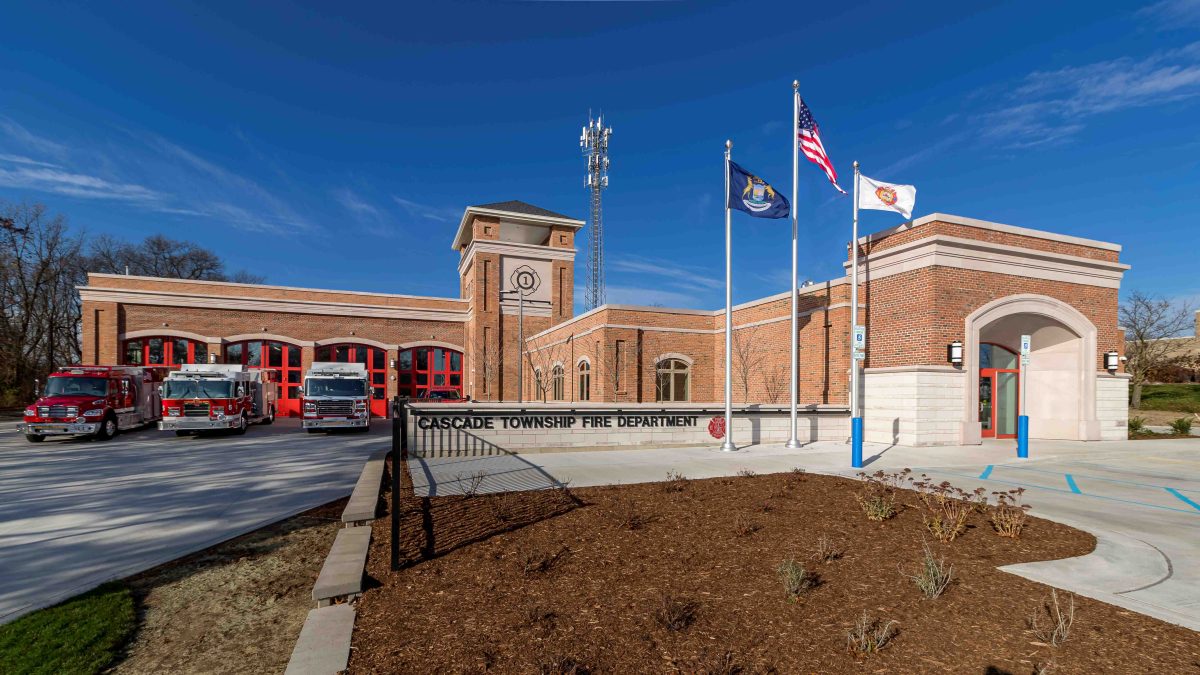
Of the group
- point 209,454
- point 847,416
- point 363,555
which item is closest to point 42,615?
point 363,555

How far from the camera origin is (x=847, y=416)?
18.8 meters

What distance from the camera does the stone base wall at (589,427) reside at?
14.5 meters

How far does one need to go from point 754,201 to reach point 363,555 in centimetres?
1419

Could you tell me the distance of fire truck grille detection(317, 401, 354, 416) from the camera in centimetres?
2205

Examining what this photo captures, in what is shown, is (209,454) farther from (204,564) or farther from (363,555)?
(363,555)

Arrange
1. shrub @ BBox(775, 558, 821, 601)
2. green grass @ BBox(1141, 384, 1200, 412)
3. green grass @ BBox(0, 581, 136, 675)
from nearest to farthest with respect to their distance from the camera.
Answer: green grass @ BBox(0, 581, 136, 675), shrub @ BBox(775, 558, 821, 601), green grass @ BBox(1141, 384, 1200, 412)

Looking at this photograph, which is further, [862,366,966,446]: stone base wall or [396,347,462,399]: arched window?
[396,347,462,399]: arched window

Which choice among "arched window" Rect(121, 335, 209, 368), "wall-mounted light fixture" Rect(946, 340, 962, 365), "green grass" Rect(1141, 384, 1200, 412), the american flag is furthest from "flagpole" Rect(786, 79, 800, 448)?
"green grass" Rect(1141, 384, 1200, 412)

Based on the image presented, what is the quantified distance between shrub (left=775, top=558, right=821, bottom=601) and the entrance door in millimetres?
18909

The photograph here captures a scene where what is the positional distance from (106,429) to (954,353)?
97.0ft

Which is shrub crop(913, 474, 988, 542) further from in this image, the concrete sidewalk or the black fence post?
the black fence post

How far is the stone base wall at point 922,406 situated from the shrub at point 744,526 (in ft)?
40.1

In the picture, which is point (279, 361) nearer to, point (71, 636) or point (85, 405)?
point (85, 405)

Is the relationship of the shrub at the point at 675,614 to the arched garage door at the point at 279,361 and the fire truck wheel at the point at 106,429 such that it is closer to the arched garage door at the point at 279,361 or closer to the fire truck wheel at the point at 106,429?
the fire truck wheel at the point at 106,429
